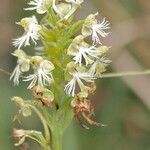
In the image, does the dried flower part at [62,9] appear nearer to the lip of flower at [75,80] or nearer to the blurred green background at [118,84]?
the lip of flower at [75,80]

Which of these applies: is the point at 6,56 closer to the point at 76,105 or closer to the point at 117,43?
the point at 117,43

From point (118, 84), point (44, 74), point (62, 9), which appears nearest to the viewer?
point (44, 74)

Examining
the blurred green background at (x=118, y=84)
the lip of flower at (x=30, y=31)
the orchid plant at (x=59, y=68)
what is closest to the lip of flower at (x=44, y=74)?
the orchid plant at (x=59, y=68)

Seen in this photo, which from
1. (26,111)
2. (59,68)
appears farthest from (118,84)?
(59,68)

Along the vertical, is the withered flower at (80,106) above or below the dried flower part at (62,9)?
Result: below

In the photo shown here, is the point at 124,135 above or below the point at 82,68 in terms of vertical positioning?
below

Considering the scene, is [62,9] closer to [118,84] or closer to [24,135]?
[24,135]

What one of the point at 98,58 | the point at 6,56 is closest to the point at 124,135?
the point at 6,56

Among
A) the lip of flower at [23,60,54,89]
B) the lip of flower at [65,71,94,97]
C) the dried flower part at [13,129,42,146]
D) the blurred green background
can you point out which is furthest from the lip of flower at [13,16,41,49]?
the blurred green background

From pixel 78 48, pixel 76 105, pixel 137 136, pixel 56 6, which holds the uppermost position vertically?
pixel 56 6
